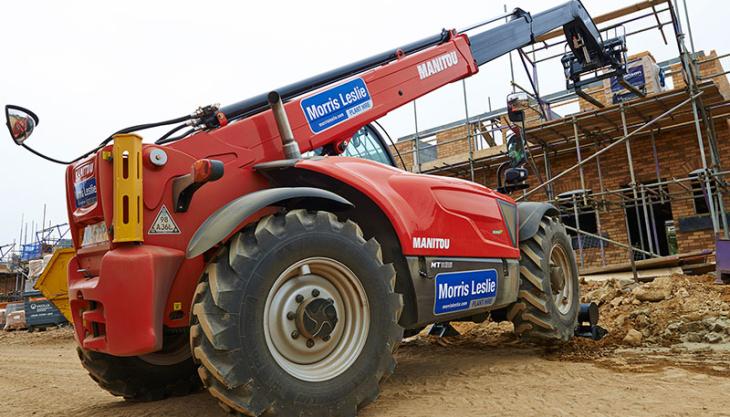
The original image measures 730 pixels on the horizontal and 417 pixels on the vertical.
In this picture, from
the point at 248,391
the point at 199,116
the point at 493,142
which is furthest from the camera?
the point at 493,142

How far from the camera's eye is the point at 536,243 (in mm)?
5094

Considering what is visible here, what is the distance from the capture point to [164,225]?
305 cm

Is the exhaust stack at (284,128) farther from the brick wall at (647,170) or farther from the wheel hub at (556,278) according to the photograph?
the brick wall at (647,170)

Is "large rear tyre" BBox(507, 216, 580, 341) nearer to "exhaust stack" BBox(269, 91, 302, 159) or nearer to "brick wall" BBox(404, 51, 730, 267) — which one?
"exhaust stack" BBox(269, 91, 302, 159)

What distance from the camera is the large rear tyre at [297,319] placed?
101 inches

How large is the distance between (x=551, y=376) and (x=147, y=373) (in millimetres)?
2920

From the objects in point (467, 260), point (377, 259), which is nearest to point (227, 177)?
point (377, 259)

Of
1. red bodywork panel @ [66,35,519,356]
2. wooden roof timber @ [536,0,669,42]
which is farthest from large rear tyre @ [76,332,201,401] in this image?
wooden roof timber @ [536,0,669,42]

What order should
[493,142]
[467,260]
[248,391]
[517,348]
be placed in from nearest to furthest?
1. [248,391]
2. [467,260]
3. [517,348]
4. [493,142]

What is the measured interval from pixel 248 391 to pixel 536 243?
3.36 metres

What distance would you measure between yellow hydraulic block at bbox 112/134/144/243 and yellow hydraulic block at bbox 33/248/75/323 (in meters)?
4.66

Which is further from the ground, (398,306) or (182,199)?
(182,199)

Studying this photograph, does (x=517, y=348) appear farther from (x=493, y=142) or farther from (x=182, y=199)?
(x=493, y=142)

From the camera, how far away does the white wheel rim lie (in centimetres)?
285
